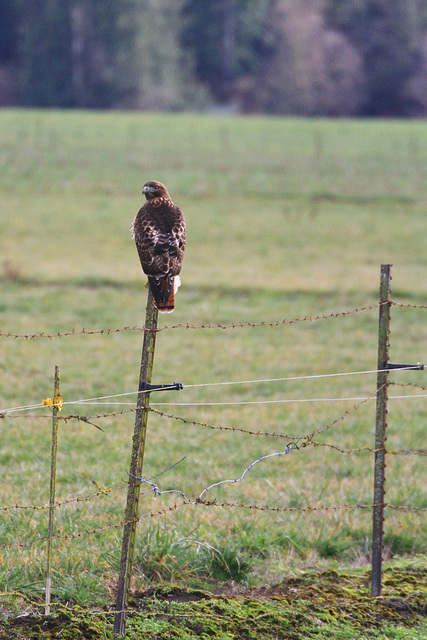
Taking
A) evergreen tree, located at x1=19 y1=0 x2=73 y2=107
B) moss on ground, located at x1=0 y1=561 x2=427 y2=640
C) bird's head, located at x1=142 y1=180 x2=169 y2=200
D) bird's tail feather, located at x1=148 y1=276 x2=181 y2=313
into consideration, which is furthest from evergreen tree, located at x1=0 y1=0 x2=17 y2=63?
moss on ground, located at x1=0 y1=561 x2=427 y2=640

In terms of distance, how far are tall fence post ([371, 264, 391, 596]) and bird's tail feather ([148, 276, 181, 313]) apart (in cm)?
127

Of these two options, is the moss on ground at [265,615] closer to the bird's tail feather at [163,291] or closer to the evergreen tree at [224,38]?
the bird's tail feather at [163,291]

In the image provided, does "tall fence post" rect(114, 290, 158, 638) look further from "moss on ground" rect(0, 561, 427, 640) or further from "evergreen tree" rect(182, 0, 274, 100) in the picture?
"evergreen tree" rect(182, 0, 274, 100)

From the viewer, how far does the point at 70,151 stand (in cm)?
3572

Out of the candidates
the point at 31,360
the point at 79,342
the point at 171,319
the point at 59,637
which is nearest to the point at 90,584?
the point at 59,637

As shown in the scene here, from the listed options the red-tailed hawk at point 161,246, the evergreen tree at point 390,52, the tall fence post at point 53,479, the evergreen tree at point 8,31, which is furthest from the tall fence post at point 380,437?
the evergreen tree at point 8,31

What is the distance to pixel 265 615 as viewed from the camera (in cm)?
469

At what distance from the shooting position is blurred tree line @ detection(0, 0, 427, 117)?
261 ft

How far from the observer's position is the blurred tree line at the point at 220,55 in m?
79.4

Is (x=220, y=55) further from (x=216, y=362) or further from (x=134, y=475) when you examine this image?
(x=134, y=475)

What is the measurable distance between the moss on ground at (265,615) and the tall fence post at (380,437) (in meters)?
0.20

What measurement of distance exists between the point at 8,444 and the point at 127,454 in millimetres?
1068

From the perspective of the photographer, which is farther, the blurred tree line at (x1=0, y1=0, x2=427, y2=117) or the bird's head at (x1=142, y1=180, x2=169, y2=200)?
the blurred tree line at (x1=0, y1=0, x2=427, y2=117)

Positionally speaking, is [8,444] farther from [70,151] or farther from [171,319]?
[70,151]
